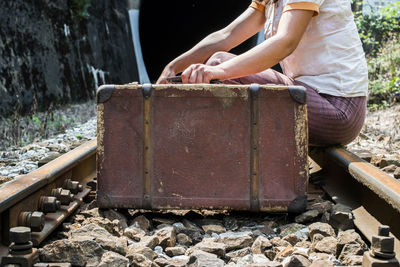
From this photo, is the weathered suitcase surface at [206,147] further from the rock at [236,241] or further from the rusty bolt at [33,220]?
the rusty bolt at [33,220]

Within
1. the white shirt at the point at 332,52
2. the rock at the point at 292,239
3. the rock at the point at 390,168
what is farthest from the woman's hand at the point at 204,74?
the rock at the point at 390,168

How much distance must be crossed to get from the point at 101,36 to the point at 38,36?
109 inches

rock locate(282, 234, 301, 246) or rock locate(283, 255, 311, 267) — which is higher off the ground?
rock locate(283, 255, 311, 267)

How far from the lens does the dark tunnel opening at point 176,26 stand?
9.22 m

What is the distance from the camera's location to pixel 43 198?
75.6 inches

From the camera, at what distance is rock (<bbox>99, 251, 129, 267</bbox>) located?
142 centimetres

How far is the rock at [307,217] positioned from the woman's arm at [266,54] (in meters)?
0.70

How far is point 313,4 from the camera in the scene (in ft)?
7.54

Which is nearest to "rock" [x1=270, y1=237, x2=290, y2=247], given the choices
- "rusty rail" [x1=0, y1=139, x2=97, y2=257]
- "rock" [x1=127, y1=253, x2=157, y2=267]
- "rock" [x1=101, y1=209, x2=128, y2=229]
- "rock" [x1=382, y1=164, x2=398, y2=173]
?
"rock" [x1=127, y1=253, x2=157, y2=267]

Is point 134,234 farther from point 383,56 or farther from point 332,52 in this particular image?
point 383,56

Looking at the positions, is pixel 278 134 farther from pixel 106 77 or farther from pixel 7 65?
pixel 106 77

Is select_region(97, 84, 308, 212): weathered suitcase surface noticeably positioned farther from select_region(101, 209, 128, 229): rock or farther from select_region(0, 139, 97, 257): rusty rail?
select_region(0, 139, 97, 257): rusty rail

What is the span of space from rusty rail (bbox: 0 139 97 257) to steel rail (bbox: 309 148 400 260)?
113cm

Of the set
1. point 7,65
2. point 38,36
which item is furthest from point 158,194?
point 38,36
